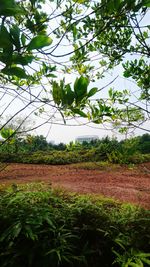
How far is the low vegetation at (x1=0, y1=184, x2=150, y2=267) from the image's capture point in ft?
7.83

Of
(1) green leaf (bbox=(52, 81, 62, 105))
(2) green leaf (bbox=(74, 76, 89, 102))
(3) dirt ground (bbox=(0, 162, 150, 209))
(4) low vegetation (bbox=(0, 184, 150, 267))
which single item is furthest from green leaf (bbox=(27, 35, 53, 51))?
(3) dirt ground (bbox=(0, 162, 150, 209))

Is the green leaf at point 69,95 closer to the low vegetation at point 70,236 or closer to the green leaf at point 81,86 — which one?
the green leaf at point 81,86

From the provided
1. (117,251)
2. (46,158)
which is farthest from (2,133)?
(46,158)

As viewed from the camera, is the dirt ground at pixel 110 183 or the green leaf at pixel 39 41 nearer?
the green leaf at pixel 39 41

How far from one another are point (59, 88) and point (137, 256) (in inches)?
64.8

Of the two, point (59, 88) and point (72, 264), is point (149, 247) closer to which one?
point (72, 264)

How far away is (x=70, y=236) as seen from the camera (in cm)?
254

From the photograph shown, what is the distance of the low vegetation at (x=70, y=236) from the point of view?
2.39 metres

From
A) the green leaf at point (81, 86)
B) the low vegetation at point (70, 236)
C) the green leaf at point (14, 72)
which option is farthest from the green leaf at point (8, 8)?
the low vegetation at point (70, 236)

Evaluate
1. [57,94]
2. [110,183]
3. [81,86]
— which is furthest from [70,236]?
[110,183]

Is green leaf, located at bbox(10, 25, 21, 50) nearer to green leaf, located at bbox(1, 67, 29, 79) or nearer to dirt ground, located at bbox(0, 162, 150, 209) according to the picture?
green leaf, located at bbox(1, 67, 29, 79)

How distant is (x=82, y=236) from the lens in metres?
2.72

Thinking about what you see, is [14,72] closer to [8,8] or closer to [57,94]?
[8,8]

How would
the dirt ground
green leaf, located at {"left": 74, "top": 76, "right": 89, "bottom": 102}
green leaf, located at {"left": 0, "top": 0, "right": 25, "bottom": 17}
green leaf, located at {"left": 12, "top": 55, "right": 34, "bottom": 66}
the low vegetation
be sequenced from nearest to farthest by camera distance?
green leaf, located at {"left": 0, "top": 0, "right": 25, "bottom": 17} < green leaf, located at {"left": 12, "top": 55, "right": 34, "bottom": 66} < green leaf, located at {"left": 74, "top": 76, "right": 89, "bottom": 102} < the low vegetation < the dirt ground
